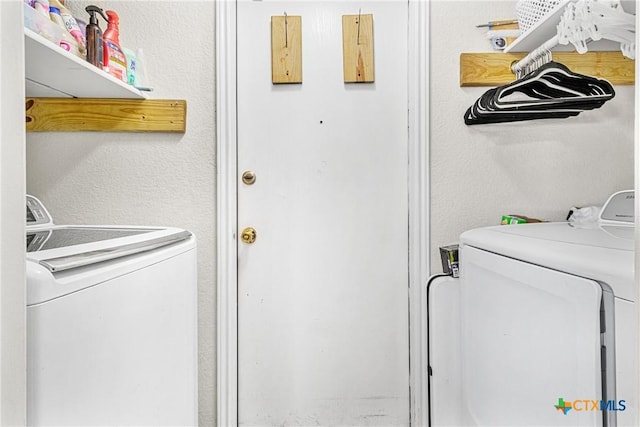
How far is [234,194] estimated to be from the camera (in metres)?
1.83

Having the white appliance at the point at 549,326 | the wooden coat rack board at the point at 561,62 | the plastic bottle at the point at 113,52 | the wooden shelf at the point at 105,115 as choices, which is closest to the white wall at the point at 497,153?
the wooden coat rack board at the point at 561,62

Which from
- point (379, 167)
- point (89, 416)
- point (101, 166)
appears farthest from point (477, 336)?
point (101, 166)

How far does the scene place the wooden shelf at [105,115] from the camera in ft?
5.83

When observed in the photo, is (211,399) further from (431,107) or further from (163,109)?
(431,107)

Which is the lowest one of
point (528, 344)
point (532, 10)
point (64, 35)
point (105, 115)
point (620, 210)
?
point (528, 344)

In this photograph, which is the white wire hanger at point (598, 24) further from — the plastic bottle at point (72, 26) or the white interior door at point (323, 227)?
the plastic bottle at point (72, 26)

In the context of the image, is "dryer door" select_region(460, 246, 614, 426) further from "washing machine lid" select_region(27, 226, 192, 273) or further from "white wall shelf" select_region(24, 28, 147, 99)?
"white wall shelf" select_region(24, 28, 147, 99)

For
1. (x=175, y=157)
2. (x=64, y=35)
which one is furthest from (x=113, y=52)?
(x=175, y=157)

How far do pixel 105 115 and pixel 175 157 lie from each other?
0.31 meters

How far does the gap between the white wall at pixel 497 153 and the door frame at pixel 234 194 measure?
1.9 inches

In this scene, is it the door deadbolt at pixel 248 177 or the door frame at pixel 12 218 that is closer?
the door frame at pixel 12 218

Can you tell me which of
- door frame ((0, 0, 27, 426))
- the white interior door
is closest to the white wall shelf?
the white interior door

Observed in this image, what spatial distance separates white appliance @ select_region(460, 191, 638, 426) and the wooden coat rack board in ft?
2.58

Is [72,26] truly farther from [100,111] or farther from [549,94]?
[549,94]
